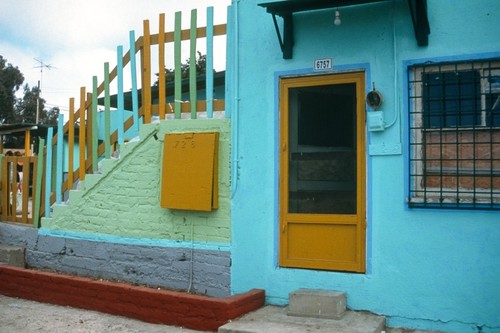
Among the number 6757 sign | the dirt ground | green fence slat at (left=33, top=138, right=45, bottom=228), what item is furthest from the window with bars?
green fence slat at (left=33, top=138, right=45, bottom=228)

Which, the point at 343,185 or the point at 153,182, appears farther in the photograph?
the point at 153,182

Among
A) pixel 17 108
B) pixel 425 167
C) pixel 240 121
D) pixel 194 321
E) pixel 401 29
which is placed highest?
pixel 17 108

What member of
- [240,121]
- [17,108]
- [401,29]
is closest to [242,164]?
[240,121]

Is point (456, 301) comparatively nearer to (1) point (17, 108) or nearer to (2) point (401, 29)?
(2) point (401, 29)

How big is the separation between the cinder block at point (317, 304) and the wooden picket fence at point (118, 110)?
7.85 feet

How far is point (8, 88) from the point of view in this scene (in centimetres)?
4925

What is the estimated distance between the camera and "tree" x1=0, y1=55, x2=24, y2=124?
47.8 m

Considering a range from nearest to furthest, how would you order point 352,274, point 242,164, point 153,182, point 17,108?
point 352,274 → point 242,164 → point 153,182 → point 17,108

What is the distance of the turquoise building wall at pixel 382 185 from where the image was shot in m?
5.09

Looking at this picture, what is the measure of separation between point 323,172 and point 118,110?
9.68 feet

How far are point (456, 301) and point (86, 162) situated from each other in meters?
4.97

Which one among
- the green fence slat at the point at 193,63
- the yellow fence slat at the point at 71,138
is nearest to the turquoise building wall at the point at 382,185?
the green fence slat at the point at 193,63

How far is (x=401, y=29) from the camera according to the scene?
17.8ft

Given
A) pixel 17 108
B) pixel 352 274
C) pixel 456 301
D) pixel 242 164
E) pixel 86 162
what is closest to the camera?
pixel 456 301
